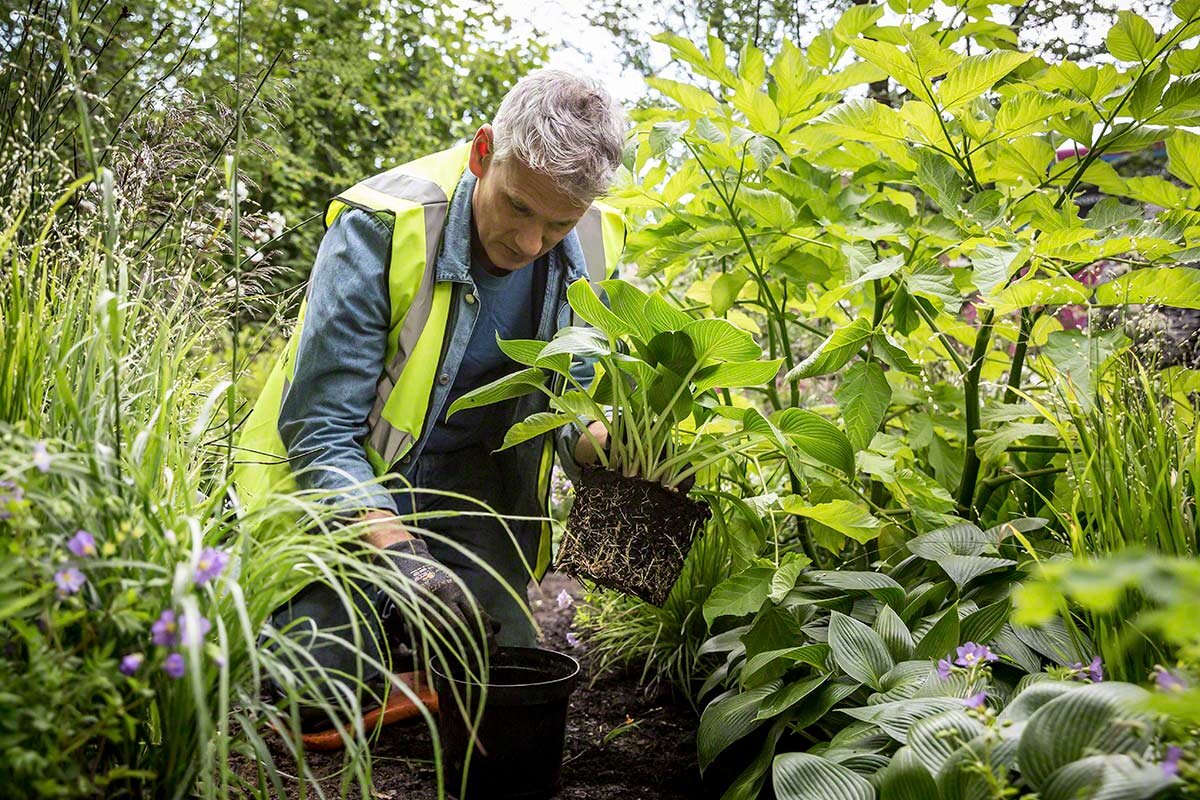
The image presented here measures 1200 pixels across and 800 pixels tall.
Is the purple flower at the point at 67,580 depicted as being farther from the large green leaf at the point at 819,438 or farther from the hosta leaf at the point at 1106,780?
the large green leaf at the point at 819,438

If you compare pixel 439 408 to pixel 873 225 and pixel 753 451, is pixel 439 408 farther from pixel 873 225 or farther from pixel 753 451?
pixel 873 225

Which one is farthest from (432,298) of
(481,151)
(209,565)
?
(209,565)

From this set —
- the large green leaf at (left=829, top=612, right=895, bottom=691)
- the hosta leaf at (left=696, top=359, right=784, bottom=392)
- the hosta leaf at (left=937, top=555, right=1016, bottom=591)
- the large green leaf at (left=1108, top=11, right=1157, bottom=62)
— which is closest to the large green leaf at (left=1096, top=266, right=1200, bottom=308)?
the large green leaf at (left=1108, top=11, right=1157, bottom=62)

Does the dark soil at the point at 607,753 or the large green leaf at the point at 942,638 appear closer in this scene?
the large green leaf at the point at 942,638

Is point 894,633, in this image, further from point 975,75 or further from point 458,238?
point 458,238

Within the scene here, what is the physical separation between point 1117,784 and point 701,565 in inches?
55.8

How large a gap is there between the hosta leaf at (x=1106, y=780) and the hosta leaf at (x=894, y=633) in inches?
22.5

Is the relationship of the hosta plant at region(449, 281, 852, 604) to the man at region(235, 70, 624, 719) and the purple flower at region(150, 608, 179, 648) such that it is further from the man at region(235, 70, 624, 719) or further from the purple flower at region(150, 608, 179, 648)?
the purple flower at region(150, 608, 179, 648)

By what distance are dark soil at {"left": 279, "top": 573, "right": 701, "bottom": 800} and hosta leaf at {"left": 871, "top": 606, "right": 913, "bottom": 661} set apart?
55cm

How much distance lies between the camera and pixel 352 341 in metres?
1.92

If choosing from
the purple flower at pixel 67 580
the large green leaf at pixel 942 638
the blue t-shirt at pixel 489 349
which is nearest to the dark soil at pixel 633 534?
the large green leaf at pixel 942 638

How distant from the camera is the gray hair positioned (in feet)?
5.94

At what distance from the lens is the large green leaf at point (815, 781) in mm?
1212

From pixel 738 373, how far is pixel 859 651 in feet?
1.71
